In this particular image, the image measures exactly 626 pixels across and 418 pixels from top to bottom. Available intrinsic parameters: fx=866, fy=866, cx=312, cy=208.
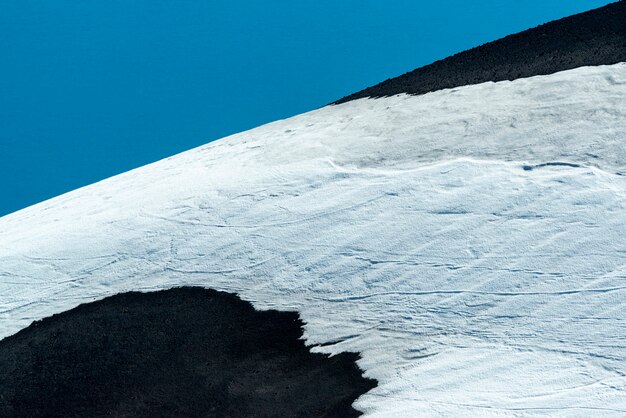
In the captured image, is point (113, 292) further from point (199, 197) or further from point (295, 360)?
point (295, 360)

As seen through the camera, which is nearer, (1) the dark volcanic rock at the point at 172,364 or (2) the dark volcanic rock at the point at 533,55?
(1) the dark volcanic rock at the point at 172,364

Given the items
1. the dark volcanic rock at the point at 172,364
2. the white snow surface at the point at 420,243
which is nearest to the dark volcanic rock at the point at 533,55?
the white snow surface at the point at 420,243

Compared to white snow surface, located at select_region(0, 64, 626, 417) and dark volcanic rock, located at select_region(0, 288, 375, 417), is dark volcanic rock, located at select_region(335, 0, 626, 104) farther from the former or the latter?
dark volcanic rock, located at select_region(0, 288, 375, 417)

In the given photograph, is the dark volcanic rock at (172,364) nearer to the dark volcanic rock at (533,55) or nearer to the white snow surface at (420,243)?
the white snow surface at (420,243)

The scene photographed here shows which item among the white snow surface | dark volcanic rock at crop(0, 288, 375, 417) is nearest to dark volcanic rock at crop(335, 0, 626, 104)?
the white snow surface

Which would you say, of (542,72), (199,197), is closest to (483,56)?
(542,72)
